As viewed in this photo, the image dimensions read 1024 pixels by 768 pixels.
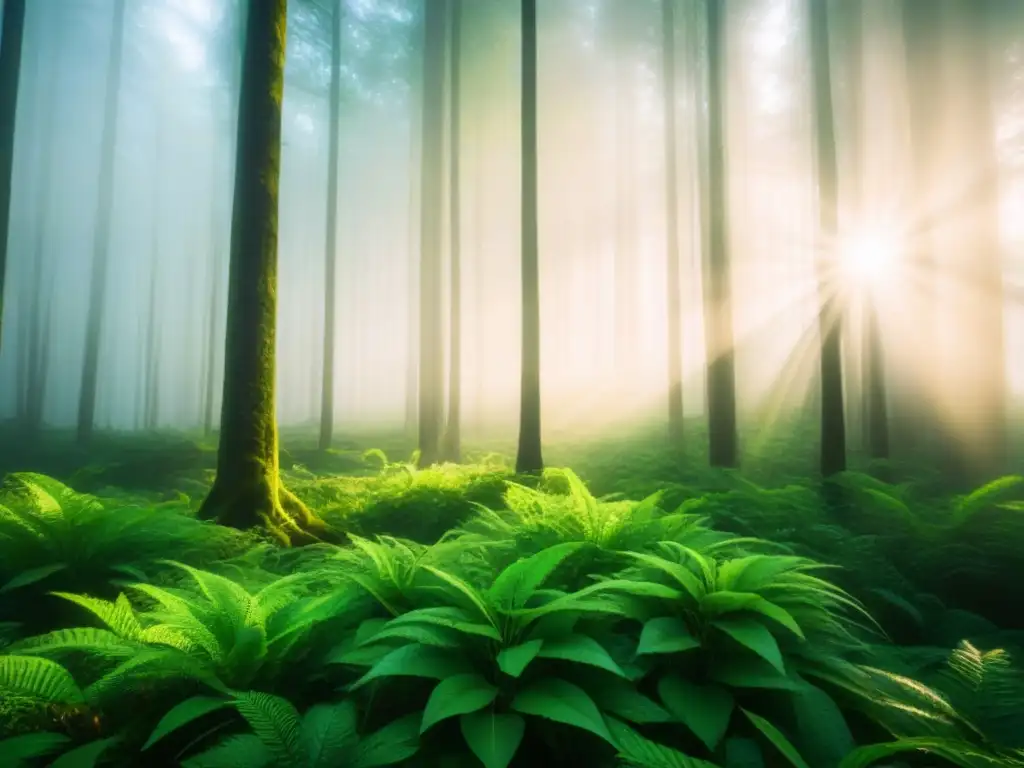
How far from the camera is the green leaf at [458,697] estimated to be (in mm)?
1878

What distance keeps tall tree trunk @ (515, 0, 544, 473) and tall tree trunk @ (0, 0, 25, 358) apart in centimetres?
937

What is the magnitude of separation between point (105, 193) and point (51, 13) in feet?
34.8

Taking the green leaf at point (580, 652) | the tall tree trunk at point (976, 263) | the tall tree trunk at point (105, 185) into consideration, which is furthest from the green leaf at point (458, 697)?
the tall tree trunk at point (105, 185)

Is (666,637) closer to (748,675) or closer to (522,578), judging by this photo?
(748,675)

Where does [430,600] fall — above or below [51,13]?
below

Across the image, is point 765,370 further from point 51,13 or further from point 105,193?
point 51,13

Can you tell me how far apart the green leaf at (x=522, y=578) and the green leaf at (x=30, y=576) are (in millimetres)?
3395

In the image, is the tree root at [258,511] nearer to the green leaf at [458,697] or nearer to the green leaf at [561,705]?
the green leaf at [458,697]

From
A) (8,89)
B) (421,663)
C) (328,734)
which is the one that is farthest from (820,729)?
(8,89)

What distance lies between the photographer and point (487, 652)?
236cm

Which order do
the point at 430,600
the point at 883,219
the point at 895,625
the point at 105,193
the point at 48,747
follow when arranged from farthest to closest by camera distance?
the point at 105,193 → the point at 883,219 → the point at 895,625 → the point at 430,600 → the point at 48,747

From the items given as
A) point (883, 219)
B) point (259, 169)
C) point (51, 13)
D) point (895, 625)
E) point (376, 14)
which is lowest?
point (895, 625)

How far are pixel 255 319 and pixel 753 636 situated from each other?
6.05 metres

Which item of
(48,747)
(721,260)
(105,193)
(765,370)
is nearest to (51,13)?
(105,193)
